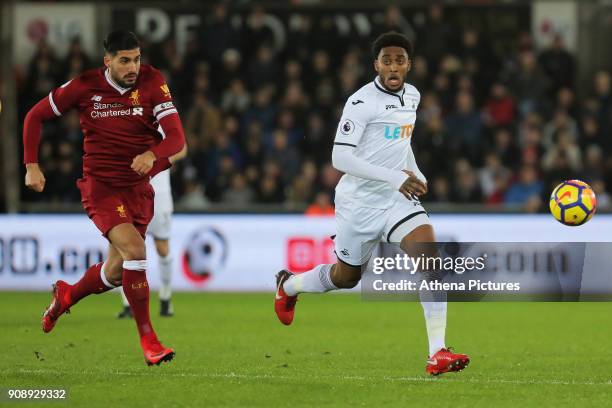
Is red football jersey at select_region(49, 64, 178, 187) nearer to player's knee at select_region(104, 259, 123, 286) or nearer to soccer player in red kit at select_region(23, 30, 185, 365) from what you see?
soccer player in red kit at select_region(23, 30, 185, 365)

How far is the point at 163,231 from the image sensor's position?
12.3m

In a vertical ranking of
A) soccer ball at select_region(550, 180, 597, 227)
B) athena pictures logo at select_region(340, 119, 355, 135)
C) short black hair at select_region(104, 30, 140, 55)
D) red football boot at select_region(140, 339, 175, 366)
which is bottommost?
red football boot at select_region(140, 339, 175, 366)

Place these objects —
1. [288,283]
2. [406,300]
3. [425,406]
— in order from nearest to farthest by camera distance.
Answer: [425,406] < [288,283] < [406,300]

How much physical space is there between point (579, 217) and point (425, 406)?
342cm

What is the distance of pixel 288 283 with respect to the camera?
926 cm

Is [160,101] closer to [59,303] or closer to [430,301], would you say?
[59,303]

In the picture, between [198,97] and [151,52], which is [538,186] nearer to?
[198,97]

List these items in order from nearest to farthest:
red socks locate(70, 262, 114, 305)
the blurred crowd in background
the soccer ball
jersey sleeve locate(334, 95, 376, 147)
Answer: jersey sleeve locate(334, 95, 376, 147) < red socks locate(70, 262, 114, 305) < the soccer ball < the blurred crowd in background

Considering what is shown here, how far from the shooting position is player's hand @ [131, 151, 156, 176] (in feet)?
26.1

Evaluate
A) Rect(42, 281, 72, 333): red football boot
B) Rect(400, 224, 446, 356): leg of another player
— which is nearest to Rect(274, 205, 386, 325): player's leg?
Rect(400, 224, 446, 356): leg of another player

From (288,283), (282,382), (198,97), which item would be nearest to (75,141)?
(198,97)

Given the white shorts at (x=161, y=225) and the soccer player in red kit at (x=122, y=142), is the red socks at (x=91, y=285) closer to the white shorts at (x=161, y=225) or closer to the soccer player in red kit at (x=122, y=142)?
the soccer player in red kit at (x=122, y=142)

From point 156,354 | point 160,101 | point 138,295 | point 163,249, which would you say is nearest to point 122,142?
point 160,101

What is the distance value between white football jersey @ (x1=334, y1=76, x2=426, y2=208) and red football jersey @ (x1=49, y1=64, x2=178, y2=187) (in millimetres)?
1223
